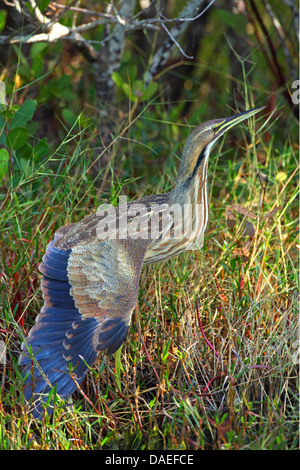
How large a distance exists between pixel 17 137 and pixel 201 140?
0.88 m

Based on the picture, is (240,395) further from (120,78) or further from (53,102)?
(53,102)

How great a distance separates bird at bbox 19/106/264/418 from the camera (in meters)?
2.29

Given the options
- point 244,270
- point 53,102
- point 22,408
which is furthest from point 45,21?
point 22,408

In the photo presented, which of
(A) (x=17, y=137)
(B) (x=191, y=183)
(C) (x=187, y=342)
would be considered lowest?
(C) (x=187, y=342)

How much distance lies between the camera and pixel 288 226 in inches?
129

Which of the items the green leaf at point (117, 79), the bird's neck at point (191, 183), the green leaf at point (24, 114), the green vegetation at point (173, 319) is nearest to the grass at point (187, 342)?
the green vegetation at point (173, 319)

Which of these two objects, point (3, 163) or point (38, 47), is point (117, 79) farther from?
point (3, 163)

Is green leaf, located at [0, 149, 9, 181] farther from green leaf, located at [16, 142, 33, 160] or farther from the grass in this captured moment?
green leaf, located at [16, 142, 33, 160]

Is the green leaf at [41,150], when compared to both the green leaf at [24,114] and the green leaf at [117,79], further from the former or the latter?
the green leaf at [117,79]

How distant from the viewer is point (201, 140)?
272 centimetres

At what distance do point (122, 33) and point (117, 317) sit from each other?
1.90 meters

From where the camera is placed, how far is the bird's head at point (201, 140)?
2.71 m

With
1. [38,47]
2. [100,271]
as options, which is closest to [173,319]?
[100,271]

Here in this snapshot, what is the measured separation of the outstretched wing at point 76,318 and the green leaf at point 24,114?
0.84m
